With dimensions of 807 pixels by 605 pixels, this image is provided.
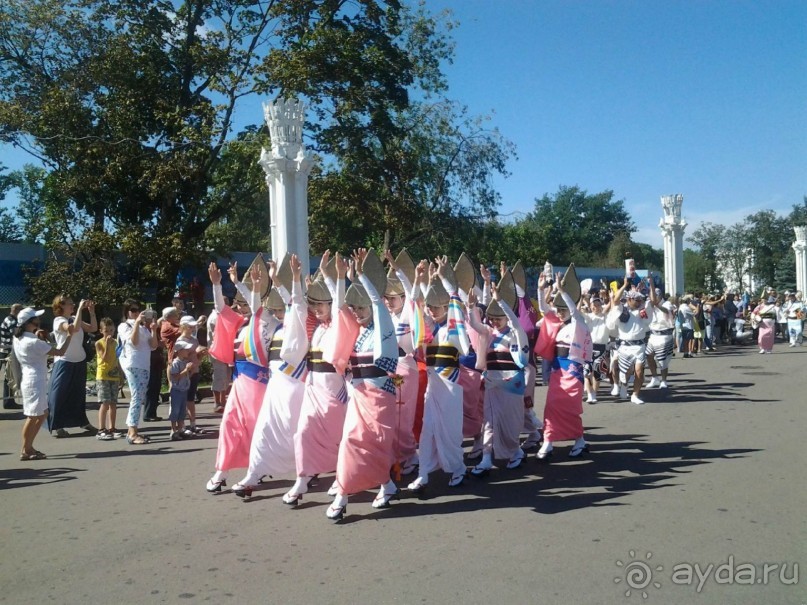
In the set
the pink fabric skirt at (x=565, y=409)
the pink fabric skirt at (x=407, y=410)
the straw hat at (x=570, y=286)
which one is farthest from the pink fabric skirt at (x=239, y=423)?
the straw hat at (x=570, y=286)

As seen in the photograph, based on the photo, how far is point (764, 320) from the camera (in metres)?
20.7

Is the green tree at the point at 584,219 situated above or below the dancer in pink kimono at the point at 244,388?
above

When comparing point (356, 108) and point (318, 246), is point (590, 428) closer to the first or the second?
point (356, 108)

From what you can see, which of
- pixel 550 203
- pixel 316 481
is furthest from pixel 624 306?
pixel 550 203

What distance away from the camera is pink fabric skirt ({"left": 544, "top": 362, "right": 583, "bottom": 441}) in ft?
25.0

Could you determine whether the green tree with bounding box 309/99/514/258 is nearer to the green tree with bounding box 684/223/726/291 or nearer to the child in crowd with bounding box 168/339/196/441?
the child in crowd with bounding box 168/339/196/441

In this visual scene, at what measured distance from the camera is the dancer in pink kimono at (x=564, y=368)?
25.0 feet

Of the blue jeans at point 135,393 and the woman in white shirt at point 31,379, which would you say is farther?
the blue jeans at point 135,393

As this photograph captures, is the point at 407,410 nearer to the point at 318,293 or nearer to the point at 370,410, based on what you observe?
the point at 370,410

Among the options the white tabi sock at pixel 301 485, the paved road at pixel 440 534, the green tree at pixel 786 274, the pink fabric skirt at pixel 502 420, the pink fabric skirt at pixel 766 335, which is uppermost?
the green tree at pixel 786 274

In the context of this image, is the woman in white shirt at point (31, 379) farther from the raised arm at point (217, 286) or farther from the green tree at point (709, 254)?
the green tree at point (709, 254)

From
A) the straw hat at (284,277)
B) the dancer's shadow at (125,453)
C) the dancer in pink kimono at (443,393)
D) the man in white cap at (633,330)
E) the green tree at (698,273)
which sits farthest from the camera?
the green tree at (698,273)

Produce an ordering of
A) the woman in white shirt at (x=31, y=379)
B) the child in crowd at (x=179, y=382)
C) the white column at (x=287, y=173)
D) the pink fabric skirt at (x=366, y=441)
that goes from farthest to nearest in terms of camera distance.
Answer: the white column at (x=287, y=173), the child in crowd at (x=179, y=382), the woman in white shirt at (x=31, y=379), the pink fabric skirt at (x=366, y=441)

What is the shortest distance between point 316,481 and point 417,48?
19.2 metres
